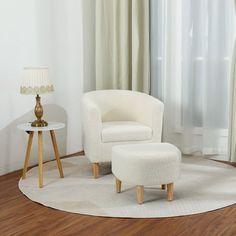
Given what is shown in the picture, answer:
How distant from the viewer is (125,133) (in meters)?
3.88

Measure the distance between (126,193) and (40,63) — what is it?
1.66 meters

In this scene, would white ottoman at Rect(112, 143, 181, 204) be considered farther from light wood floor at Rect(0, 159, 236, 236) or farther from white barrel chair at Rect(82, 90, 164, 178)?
white barrel chair at Rect(82, 90, 164, 178)

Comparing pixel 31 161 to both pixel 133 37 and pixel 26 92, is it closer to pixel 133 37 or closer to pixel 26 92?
pixel 26 92

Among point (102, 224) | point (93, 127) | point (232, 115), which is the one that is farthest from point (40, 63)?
point (102, 224)

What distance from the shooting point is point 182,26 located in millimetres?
4594

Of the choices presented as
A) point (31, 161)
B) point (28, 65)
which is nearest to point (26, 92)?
point (28, 65)

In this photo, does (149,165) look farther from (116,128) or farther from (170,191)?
(116,128)

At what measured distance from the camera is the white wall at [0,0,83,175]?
13.2 feet

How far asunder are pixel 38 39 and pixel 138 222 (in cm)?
222

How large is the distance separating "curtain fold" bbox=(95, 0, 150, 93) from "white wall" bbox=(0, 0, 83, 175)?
0.23m

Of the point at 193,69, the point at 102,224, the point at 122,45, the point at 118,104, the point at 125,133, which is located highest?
the point at 122,45

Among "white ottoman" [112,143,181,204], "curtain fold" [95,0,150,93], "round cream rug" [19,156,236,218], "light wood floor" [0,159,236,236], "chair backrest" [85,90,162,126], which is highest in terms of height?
"curtain fold" [95,0,150,93]

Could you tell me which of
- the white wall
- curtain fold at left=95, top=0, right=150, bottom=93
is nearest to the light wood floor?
the white wall

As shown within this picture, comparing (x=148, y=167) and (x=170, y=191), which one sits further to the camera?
(x=170, y=191)
